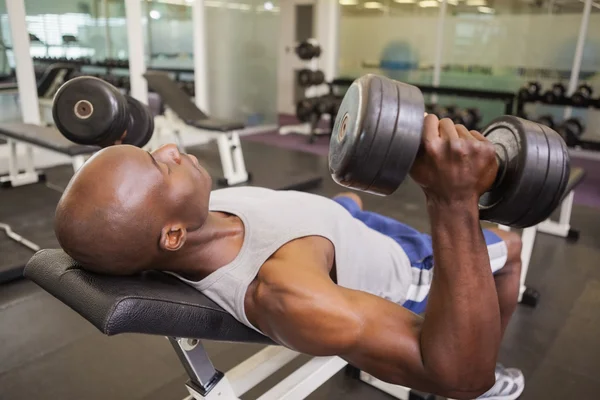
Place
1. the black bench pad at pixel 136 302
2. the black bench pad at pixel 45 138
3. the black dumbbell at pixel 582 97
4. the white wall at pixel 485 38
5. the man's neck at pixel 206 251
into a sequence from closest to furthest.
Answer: the black bench pad at pixel 136 302
the man's neck at pixel 206 251
the black bench pad at pixel 45 138
the black dumbbell at pixel 582 97
the white wall at pixel 485 38

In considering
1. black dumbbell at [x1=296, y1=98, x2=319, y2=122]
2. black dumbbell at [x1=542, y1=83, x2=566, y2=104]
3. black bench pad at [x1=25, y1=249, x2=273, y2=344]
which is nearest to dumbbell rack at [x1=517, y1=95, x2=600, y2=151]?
black dumbbell at [x1=542, y1=83, x2=566, y2=104]

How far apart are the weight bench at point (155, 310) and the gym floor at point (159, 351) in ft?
1.75

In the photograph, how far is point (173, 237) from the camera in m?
0.93

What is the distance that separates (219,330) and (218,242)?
0.18 metres

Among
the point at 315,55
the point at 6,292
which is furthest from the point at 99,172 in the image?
the point at 315,55

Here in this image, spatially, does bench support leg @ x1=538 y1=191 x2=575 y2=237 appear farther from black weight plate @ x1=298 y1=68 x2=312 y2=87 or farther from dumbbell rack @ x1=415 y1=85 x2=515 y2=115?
black weight plate @ x1=298 y1=68 x2=312 y2=87

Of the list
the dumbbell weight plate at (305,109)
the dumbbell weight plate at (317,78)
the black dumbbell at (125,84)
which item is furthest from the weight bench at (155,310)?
the dumbbell weight plate at (317,78)

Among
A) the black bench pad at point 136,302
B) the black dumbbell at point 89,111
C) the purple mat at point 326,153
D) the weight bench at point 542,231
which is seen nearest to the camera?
the black bench pad at point 136,302

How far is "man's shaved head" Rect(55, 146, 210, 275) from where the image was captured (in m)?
0.85

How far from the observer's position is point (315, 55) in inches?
228

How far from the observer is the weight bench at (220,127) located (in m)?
3.85

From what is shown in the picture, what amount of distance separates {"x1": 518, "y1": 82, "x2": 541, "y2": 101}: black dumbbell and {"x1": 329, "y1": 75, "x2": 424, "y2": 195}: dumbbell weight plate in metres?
4.61

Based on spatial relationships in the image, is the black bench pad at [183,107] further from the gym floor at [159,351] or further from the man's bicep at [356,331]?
the man's bicep at [356,331]

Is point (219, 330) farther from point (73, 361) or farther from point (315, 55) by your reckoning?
point (315, 55)
